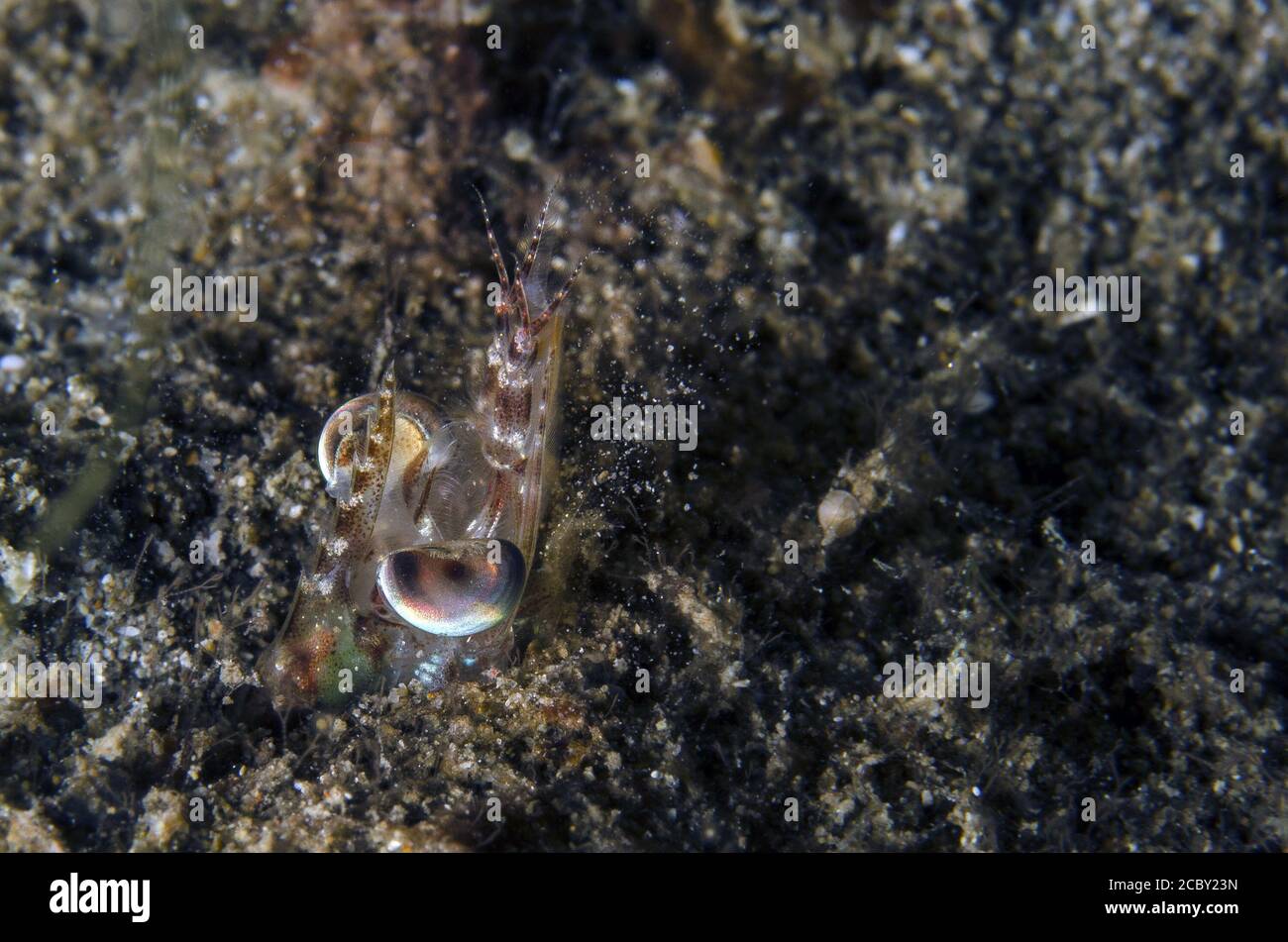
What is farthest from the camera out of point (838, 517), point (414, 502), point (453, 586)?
point (838, 517)

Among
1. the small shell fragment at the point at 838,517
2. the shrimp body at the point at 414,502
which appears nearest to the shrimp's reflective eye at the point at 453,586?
the shrimp body at the point at 414,502

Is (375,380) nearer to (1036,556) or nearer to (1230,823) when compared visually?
(1036,556)

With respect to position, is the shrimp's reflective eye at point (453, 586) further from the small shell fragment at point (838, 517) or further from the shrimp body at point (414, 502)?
the small shell fragment at point (838, 517)

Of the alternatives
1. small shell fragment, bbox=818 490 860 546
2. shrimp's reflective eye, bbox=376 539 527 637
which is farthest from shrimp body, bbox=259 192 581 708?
small shell fragment, bbox=818 490 860 546

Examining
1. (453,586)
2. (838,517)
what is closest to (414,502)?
(453,586)

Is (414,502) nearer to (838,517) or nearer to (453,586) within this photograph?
(453,586)

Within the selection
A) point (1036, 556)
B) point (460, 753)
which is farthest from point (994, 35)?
point (460, 753)

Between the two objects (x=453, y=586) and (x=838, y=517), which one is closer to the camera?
(x=453, y=586)
